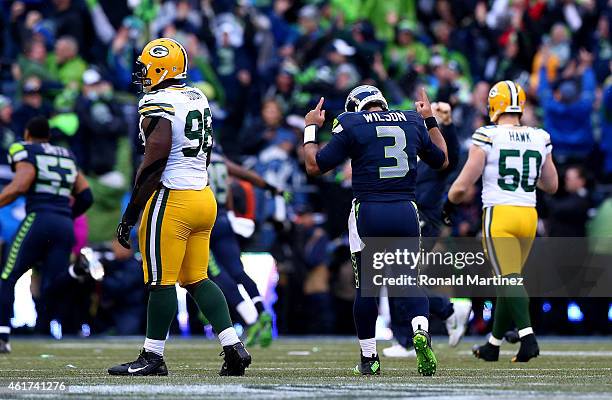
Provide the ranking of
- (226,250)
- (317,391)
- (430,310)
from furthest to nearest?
(226,250)
(430,310)
(317,391)

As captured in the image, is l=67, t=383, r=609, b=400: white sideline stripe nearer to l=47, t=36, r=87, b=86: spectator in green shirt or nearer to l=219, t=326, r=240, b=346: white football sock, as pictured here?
l=219, t=326, r=240, b=346: white football sock

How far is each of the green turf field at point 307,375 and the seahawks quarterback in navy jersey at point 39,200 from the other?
2.47ft

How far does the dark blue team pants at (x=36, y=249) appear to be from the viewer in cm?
1414

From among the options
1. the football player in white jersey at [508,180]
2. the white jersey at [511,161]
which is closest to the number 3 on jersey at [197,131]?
the football player in white jersey at [508,180]

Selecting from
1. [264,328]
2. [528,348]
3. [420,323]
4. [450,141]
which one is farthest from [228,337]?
[264,328]

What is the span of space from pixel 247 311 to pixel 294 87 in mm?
6381

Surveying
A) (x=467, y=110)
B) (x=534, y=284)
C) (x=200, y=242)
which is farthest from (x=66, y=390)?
(x=467, y=110)

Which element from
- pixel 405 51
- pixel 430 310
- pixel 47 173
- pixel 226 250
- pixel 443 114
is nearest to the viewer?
pixel 443 114

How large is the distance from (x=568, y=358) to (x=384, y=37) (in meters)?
10.0

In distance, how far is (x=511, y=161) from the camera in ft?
39.9

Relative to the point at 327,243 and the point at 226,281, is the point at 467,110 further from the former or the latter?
the point at 226,281

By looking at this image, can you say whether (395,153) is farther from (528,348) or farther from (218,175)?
(218,175)

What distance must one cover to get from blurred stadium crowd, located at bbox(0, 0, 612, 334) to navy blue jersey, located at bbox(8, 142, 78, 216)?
2571 mm

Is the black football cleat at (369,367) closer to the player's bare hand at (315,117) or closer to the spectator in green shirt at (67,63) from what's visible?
the player's bare hand at (315,117)
